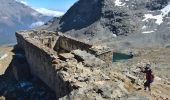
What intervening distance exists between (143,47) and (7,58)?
49571 millimetres

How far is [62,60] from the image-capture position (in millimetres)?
30266

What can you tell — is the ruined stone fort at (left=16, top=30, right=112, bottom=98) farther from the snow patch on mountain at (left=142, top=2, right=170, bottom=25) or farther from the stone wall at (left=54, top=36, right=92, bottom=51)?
the snow patch on mountain at (left=142, top=2, right=170, bottom=25)

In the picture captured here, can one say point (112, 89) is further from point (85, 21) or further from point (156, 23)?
point (85, 21)

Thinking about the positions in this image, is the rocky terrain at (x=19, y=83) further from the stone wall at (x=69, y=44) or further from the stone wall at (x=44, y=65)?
the stone wall at (x=69, y=44)

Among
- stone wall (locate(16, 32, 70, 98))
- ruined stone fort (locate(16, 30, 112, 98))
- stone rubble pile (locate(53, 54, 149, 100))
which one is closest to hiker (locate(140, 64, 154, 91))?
stone rubble pile (locate(53, 54, 149, 100))

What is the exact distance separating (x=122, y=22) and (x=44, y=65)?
272ft

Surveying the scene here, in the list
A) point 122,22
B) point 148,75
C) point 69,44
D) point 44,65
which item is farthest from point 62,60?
point 122,22

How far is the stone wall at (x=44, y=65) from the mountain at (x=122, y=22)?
5831 centimetres

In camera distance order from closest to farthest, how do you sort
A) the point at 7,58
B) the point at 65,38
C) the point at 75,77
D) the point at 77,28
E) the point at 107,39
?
1. the point at 75,77
2. the point at 65,38
3. the point at 7,58
4. the point at 107,39
5. the point at 77,28

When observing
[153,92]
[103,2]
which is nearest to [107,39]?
[103,2]

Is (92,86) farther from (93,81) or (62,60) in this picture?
(62,60)

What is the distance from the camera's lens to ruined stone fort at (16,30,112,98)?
81.7 feet

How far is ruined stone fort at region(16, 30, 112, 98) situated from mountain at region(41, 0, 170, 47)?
55009mm

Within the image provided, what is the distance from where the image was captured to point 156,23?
111 m
